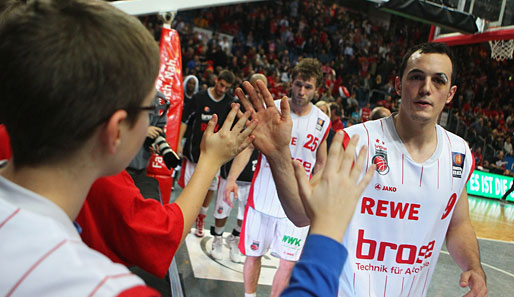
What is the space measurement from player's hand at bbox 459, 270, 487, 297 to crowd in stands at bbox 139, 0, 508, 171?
42.1 ft

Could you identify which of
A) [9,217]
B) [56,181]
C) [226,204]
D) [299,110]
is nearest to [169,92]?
[226,204]

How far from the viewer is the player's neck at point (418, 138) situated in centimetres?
226

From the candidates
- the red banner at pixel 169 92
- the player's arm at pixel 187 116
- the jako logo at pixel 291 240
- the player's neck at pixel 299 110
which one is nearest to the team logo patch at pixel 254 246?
the jako logo at pixel 291 240

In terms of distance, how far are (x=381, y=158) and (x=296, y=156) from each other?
6.29 feet

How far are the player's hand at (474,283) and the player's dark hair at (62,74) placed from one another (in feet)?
6.25

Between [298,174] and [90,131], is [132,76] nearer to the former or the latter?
[90,131]

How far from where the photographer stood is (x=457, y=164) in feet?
7.44

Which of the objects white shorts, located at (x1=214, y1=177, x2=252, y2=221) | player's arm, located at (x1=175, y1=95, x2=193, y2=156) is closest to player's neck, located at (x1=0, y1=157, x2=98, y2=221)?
white shorts, located at (x1=214, y1=177, x2=252, y2=221)

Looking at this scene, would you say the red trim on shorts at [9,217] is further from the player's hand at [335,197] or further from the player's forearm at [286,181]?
the player's forearm at [286,181]

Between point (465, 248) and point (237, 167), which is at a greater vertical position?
point (465, 248)

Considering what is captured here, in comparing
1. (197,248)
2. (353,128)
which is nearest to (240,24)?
(197,248)

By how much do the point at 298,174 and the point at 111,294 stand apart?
0.62 m

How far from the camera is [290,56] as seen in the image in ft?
69.2

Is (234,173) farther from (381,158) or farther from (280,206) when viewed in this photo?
(381,158)
